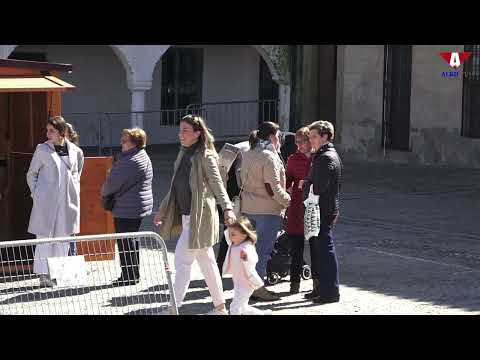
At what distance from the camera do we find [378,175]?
67.6 ft

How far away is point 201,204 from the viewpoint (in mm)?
9141

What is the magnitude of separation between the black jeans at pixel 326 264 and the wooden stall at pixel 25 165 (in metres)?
2.58

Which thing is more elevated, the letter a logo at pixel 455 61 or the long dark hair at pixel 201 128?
the letter a logo at pixel 455 61

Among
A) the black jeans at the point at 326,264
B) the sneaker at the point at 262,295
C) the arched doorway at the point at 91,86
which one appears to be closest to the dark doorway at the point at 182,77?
the arched doorway at the point at 91,86

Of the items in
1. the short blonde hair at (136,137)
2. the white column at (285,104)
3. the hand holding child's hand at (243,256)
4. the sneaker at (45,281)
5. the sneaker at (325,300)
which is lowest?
the sneaker at (325,300)

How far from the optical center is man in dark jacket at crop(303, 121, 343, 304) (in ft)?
31.9

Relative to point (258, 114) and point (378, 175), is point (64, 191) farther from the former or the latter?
point (258, 114)

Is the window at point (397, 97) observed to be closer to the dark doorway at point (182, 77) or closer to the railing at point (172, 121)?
the railing at point (172, 121)

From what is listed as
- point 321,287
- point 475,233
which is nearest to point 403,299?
point 321,287

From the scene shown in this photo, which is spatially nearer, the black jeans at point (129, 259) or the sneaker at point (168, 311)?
the sneaker at point (168, 311)

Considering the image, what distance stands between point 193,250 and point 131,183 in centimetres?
163

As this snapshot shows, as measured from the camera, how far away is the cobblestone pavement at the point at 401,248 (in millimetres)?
9742

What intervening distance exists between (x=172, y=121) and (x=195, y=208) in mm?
18165

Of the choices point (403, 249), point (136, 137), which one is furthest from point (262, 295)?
point (403, 249)
